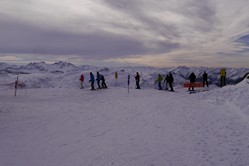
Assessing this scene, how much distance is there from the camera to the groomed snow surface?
8484 mm

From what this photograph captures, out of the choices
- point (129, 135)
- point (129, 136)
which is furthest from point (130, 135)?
point (129, 136)

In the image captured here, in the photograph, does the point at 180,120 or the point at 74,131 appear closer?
the point at 74,131

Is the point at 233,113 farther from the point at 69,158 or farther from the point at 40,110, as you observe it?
the point at 40,110

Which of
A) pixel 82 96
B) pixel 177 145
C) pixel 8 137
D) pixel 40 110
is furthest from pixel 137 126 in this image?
pixel 82 96

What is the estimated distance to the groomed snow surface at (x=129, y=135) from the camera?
8484 mm

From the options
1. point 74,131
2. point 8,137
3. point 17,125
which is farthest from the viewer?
point 17,125

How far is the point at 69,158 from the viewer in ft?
28.5

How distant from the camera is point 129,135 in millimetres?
11203

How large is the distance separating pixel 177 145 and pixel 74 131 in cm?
448

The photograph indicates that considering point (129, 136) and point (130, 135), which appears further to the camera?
point (130, 135)

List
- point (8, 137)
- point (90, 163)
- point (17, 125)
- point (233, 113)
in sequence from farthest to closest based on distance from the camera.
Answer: point (233, 113), point (17, 125), point (8, 137), point (90, 163)

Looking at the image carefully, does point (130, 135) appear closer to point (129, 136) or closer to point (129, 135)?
point (129, 135)

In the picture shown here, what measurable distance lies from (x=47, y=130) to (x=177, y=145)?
5.58 metres

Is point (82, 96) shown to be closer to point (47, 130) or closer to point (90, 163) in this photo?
point (47, 130)
